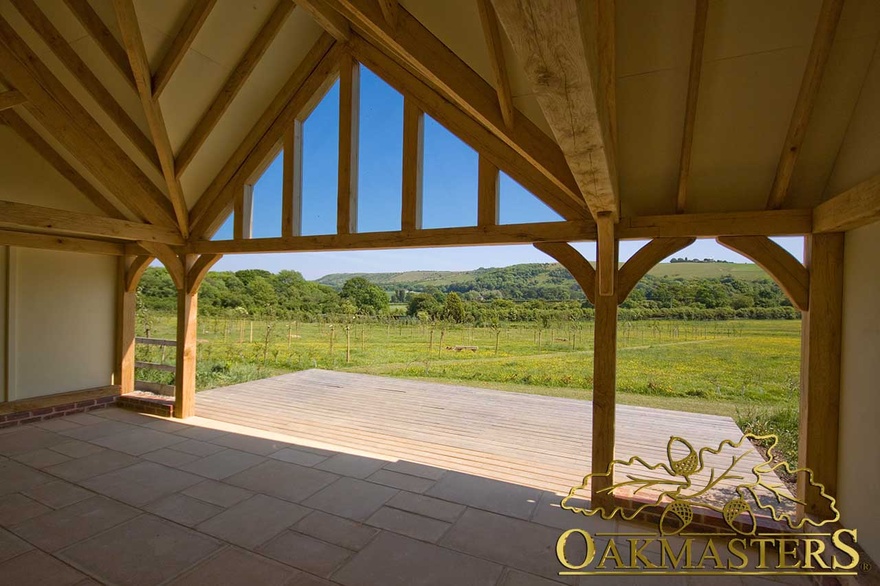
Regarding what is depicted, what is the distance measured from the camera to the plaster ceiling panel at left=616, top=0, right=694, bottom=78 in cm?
260

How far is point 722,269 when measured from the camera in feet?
32.3

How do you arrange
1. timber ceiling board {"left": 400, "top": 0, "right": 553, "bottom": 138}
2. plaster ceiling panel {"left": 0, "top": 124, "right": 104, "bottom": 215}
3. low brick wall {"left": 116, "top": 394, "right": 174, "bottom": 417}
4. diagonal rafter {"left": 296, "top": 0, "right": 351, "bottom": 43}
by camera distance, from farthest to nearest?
low brick wall {"left": 116, "top": 394, "right": 174, "bottom": 417}, plaster ceiling panel {"left": 0, "top": 124, "right": 104, "bottom": 215}, diagonal rafter {"left": 296, "top": 0, "right": 351, "bottom": 43}, timber ceiling board {"left": 400, "top": 0, "right": 553, "bottom": 138}

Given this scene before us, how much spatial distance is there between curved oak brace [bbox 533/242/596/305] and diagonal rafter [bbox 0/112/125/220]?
251 inches

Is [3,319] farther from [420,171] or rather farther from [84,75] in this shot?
[420,171]

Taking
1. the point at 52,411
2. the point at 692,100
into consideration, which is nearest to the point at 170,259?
the point at 52,411

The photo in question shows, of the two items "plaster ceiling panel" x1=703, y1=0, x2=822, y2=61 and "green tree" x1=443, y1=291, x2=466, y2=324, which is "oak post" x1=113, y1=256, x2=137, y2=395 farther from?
"plaster ceiling panel" x1=703, y1=0, x2=822, y2=61

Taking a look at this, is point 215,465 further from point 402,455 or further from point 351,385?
point 351,385

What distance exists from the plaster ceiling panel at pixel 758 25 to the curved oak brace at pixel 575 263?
1799mm

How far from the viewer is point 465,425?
6160 mm

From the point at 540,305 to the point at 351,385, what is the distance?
619cm

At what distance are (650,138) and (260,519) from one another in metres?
4.59

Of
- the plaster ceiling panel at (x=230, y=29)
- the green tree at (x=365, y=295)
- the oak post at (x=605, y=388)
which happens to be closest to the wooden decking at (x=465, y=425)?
the oak post at (x=605, y=388)

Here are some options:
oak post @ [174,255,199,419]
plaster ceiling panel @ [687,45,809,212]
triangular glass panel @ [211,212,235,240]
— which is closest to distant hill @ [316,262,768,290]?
plaster ceiling panel @ [687,45,809,212]

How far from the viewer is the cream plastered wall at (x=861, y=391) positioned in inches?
99.7
